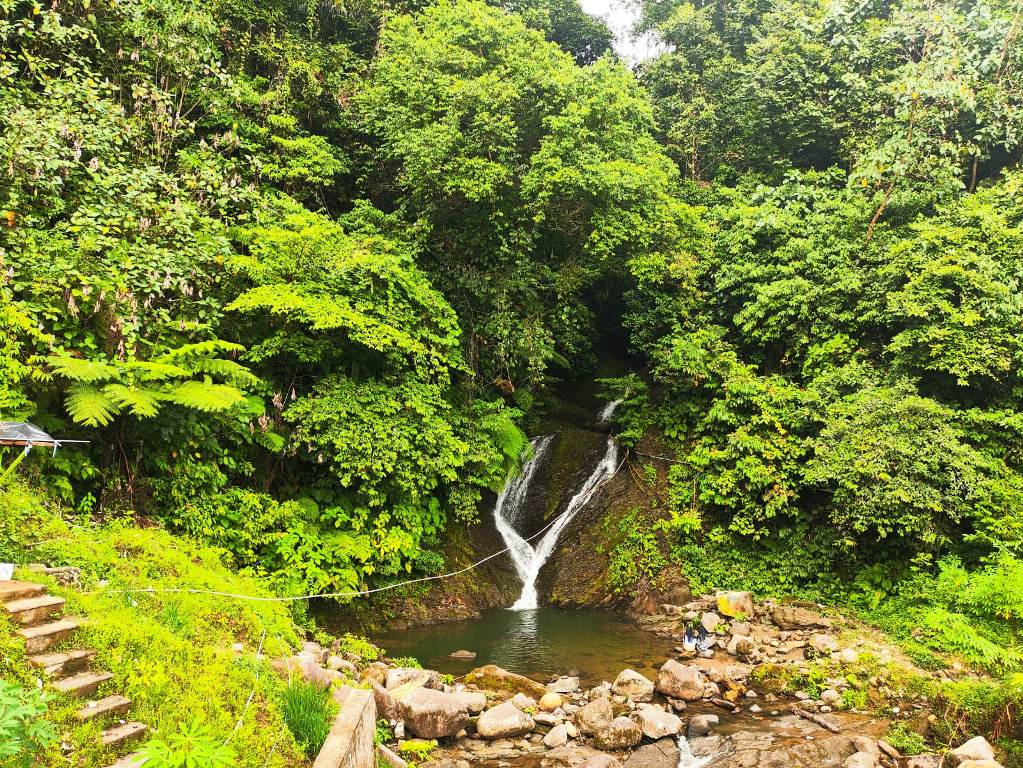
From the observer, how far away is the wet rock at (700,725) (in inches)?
276

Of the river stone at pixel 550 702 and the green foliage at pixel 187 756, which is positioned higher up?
the green foliage at pixel 187 756

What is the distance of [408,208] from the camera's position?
1392cm

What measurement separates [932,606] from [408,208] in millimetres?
13178

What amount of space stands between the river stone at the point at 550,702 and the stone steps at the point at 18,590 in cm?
572

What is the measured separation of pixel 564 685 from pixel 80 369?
290 inches

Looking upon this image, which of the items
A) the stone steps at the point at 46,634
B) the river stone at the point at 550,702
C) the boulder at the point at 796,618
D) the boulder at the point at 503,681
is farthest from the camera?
the boulder at the point at 796,618

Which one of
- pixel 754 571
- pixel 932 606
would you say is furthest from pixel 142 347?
pixel 932 606

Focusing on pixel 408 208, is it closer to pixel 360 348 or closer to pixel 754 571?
pixel 360 348

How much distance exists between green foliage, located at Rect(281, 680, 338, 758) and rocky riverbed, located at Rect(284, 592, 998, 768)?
0.88 metres

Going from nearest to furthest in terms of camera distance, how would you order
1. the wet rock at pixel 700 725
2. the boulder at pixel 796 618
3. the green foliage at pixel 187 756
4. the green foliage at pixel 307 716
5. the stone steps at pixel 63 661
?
the green foliage at pixel 187 756, the stone steps at pixel 63 661, the green foliage at pixel 307 716, the wet rock at pixel 700 725, the boulder at pixel 796 618

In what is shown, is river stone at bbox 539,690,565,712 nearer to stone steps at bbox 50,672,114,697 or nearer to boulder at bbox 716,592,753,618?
boulder at bbox 716,592,753,618

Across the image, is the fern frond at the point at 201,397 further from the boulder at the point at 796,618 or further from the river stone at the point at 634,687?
the boulder at the point at 796,618

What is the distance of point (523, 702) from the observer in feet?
24.2

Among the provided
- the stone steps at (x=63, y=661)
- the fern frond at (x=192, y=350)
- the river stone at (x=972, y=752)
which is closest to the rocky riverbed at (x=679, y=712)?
the river stone at (x=972, y=752)
